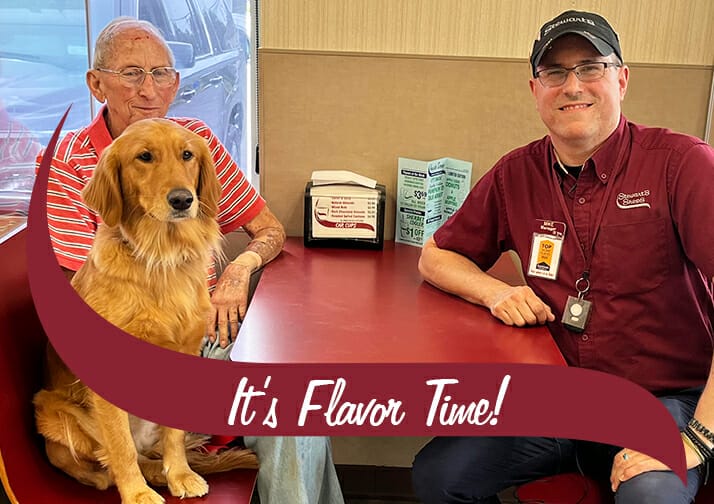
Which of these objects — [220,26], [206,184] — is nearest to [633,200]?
[206,184]

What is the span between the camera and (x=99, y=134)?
46.0 inches

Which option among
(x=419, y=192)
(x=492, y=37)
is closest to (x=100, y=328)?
(x=419, y=192)

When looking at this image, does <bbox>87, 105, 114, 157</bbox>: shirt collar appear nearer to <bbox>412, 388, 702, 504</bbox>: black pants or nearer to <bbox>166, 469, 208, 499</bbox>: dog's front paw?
<bbox>166, 469, 208, 499</bbox>: dog's front paw

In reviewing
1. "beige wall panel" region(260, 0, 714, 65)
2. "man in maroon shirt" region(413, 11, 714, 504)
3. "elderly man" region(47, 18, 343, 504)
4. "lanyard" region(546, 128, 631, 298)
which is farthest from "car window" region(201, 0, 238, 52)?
"lanyard" region(546, 128, 631, 298)

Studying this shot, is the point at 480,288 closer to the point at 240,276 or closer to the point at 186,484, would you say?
the point at 240,276

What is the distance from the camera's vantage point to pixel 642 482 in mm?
1457

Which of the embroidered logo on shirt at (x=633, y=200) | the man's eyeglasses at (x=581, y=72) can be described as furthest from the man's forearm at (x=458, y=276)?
the man's eyeglasses at (x=581, y=72)

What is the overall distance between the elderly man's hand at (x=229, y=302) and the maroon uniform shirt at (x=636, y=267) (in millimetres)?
675

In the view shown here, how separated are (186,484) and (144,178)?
620 mm

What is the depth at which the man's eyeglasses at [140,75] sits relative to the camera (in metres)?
1.21

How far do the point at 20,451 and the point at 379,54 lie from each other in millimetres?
1488

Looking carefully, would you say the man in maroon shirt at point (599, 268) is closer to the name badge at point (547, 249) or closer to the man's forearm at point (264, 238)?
the name badge at point (547, 249)

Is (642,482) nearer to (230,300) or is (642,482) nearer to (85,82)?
(230,300)

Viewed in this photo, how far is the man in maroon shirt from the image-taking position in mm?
1643
